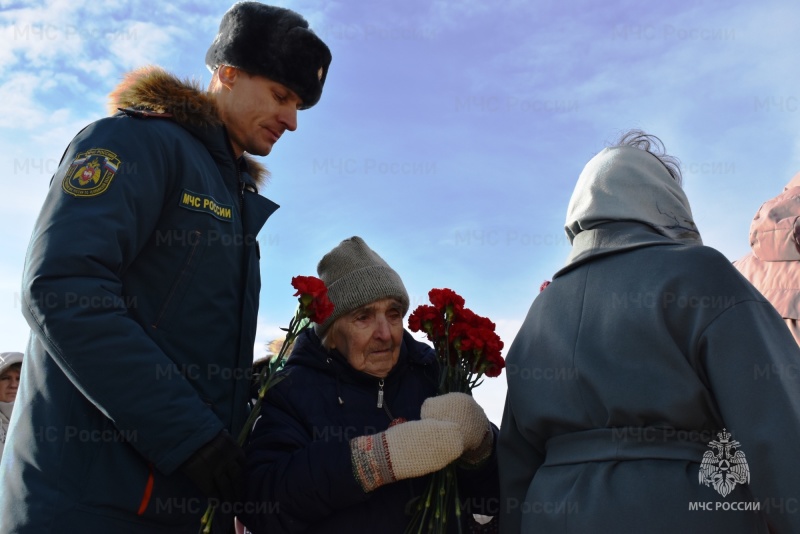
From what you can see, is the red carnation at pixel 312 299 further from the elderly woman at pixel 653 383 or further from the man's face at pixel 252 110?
the elderly woman at pixel 653 383

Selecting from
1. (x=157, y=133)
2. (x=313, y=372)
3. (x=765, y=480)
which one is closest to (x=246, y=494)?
(x=313, y=372)

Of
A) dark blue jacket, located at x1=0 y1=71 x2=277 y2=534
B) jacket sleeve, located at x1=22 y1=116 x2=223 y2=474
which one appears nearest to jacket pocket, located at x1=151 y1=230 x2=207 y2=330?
dark blue jacket, located at x1=0 y1=71 x2=277 y2=534

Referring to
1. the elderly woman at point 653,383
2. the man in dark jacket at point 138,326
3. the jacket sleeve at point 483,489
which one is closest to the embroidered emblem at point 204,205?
the man in dark jacket at point 138,326

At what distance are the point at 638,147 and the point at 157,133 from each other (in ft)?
5.09

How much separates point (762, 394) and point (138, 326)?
165 cm

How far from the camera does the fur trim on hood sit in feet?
8.89

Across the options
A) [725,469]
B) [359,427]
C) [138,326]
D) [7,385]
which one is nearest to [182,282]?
[138,326]

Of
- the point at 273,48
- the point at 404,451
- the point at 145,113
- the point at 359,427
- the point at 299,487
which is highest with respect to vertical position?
the point at 273,48

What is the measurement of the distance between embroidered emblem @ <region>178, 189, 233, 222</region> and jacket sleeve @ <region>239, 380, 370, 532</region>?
819 millimetres

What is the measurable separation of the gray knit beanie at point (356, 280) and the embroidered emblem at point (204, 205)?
0.68 m

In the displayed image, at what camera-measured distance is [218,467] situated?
7.45ft

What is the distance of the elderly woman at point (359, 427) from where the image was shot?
101 inches

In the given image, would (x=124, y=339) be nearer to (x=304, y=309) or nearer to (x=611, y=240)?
(x=304, y=309)

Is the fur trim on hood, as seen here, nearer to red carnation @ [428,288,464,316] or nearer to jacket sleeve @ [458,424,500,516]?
red carnation @ [428,288,464,316]
